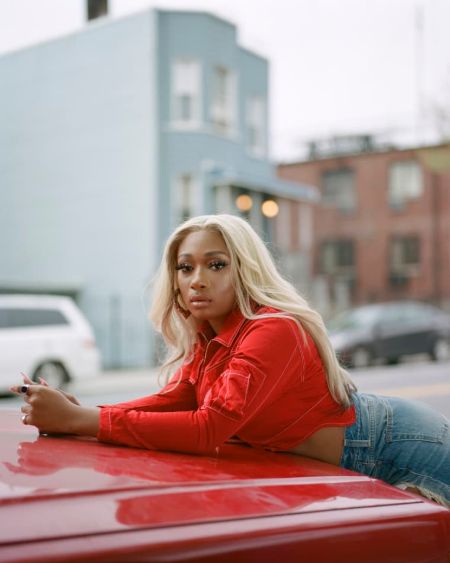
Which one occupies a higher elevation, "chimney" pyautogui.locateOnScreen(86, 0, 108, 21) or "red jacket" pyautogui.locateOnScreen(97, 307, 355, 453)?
"chimney" pyautogui.locateOnScreen(86, 0, 108, 21)

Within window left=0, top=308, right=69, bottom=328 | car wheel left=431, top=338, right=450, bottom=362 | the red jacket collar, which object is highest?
the red jacket collar

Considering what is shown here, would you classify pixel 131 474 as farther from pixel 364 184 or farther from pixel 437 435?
pixel 364 184

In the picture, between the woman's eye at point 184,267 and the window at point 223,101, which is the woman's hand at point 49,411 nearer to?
the woman's eye at point 184,267

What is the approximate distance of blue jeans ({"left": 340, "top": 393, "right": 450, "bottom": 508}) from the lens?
2.24m

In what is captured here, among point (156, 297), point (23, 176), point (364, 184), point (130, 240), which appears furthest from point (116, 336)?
point (156, 297)

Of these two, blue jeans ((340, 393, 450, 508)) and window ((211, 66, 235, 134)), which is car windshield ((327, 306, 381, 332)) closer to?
window ((211, 66, 235, 134))

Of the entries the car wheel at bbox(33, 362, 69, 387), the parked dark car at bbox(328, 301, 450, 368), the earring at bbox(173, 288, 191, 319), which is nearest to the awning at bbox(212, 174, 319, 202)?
the parked dark car at bbox(328, 301, 450, 368)

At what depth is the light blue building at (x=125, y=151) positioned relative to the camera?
21.8 metres

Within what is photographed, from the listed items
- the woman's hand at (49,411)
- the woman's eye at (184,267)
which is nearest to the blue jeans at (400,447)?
the woman's eye at (184,267)

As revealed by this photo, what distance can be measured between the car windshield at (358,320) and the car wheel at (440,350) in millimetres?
1949

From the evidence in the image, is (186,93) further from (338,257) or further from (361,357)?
(338,257)

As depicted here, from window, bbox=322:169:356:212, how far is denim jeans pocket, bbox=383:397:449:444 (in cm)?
3264

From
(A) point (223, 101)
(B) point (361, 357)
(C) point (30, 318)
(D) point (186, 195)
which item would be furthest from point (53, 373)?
(A) point (223, 101)

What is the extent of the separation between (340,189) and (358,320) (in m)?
16.6
